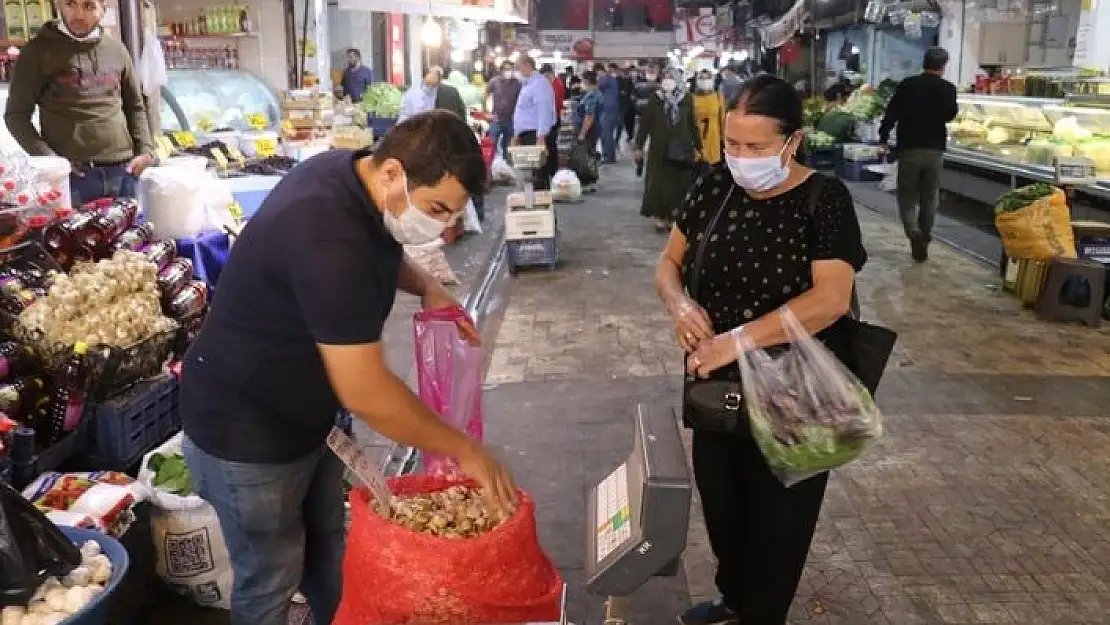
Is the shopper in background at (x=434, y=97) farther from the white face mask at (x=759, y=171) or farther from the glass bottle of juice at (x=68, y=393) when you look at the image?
the white face mask at (x=759, y=171)

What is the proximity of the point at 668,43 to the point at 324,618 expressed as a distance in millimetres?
42573

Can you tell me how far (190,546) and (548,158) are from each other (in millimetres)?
10381

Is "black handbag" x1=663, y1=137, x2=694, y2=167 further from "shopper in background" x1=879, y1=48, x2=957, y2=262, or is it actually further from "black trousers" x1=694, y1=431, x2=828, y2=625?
"black trousers" x1=694, y1=431, x2=828, y2=625

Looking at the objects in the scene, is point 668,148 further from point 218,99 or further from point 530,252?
point 218,99

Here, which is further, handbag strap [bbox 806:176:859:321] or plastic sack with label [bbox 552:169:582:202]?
plastic sack with label [bbox 552:169:582:202]

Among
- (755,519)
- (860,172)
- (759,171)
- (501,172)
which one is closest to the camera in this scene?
(759,171)

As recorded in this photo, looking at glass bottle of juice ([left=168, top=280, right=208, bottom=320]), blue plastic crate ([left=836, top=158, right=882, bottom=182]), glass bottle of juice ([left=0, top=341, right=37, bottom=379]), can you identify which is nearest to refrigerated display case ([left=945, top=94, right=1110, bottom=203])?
blue plastic crate ([left=836, top=158, right=882, bottom=182])

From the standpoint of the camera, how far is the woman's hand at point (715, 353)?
2752 mm

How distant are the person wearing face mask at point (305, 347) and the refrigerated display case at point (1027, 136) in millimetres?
8345

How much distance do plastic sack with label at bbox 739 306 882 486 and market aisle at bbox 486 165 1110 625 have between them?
3.96 feet

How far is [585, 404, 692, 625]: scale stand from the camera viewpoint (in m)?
1.90

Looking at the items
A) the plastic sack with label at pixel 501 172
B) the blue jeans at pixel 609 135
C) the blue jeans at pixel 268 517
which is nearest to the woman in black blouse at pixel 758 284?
the blue jeans at pixel 268 517

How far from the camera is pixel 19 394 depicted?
360 centimetres

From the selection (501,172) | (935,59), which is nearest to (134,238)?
(935,59)
